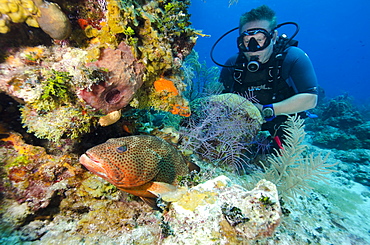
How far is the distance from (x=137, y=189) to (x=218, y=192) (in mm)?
912

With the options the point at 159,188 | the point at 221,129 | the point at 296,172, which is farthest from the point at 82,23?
the point at 296,172

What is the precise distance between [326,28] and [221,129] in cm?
12970

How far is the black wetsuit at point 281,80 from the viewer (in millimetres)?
4430

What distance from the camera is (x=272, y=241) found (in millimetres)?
1674

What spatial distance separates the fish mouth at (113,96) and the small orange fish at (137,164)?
20.5 inches

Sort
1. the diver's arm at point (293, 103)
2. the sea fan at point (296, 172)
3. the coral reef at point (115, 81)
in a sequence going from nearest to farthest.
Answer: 1. the coral reef at point (115, 81)
2. the sea fan at point (296, 172)
3. the diver's arm at point (293, 103)

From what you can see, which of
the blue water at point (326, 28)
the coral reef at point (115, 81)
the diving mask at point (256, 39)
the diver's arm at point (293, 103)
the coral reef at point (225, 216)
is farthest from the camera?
the blue water at point (326, 28)

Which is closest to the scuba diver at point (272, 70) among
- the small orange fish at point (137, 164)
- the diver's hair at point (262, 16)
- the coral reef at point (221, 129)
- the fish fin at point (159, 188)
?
the diver's hair at point (262, 16)

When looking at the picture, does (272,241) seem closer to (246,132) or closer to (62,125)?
(246,132)

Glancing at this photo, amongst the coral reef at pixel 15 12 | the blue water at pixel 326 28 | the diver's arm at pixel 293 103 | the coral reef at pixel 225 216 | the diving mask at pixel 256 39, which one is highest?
the blue water at pixel 326 28

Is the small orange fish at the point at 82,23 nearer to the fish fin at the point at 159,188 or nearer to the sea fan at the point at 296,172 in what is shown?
the fish fin at the point at 159,188

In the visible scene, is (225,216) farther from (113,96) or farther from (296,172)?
(296,172)

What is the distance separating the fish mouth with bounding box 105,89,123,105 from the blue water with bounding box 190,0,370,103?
80.4 metres

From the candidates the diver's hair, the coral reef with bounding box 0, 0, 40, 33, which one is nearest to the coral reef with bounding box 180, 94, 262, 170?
the coral reef with bounding box 0, 0, 40, 33
